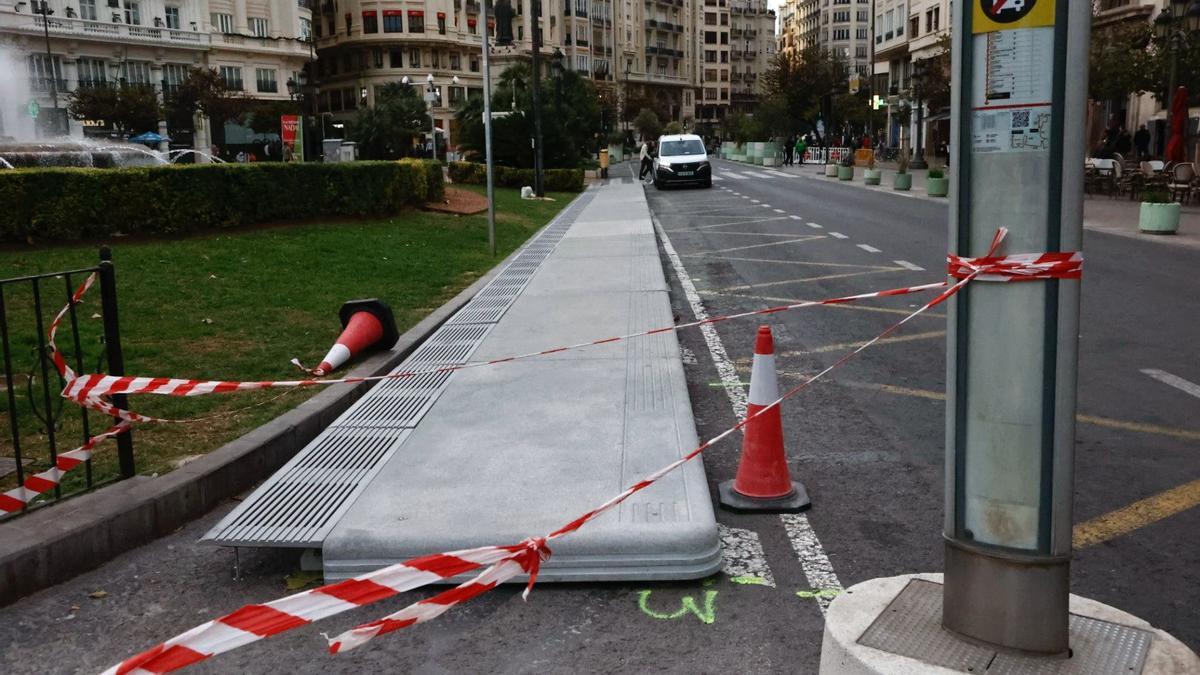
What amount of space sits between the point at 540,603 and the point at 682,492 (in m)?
0.99

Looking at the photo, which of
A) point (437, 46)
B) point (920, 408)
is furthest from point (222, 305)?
point (437, 46)

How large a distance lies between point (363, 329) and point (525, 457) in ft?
10.7

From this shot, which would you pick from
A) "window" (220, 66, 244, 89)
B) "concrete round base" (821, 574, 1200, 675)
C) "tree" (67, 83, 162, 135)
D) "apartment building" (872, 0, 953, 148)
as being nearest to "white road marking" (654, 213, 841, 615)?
"concrete round base" (821, 574, 1200, 675)

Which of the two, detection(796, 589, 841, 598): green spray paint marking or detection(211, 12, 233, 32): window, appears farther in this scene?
detection(211, 12, 233, 32): window

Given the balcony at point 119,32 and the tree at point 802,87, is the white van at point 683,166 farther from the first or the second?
the balcony at point 119,32

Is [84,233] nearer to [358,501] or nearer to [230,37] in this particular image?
[358,501]

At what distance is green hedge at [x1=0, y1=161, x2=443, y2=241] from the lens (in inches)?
501

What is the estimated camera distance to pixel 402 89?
66625 mm

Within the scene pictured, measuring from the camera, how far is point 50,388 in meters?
6.80

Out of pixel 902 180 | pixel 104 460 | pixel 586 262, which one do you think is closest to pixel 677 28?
pixel 902 180

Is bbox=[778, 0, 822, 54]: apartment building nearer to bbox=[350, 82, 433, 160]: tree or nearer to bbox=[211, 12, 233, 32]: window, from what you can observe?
bbox=[211, 12, 233, 32]: window

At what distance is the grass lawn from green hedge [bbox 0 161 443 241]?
29 centimetres

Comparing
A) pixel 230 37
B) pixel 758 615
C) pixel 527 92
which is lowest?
pixel 758 615

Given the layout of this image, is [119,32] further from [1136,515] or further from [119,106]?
[1136,515]
